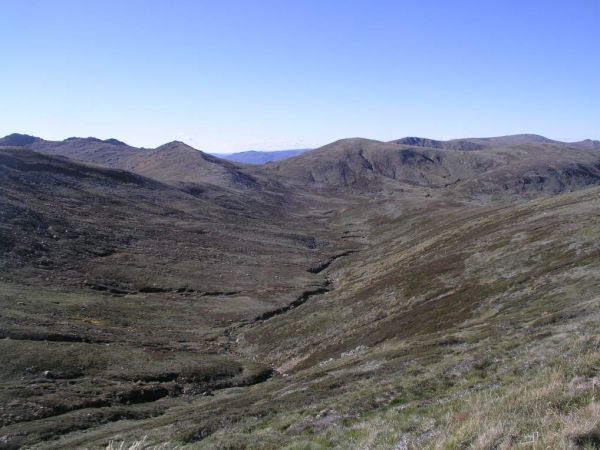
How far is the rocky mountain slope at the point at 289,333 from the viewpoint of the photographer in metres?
15.8

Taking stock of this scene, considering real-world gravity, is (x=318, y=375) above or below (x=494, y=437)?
below

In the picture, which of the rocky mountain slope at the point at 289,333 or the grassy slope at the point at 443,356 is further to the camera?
the rocky mountain slope at the point at 289,333

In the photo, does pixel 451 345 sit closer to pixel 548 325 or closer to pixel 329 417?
pixel 548 325

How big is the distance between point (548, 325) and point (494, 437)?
22750 mm

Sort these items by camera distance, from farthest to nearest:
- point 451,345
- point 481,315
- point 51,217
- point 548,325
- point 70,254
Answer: point 51,217
point 70,254
point 481,315
point 451,345
point 548,325

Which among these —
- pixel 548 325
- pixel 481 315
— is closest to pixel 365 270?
pixel 481 315

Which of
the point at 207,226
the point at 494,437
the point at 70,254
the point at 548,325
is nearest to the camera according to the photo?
the point at 494,437

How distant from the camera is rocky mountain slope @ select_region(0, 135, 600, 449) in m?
15.8

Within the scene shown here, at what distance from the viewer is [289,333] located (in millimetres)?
62781

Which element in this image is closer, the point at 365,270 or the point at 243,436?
the point at 243,436

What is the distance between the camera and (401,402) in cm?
1984

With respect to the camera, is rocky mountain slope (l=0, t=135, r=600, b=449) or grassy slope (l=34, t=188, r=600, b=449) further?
rocky mountain slope (l=0, t=135, r=600, b=449)

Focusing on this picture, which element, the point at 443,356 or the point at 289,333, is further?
the point at 289,333

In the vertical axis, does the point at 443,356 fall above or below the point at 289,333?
above
